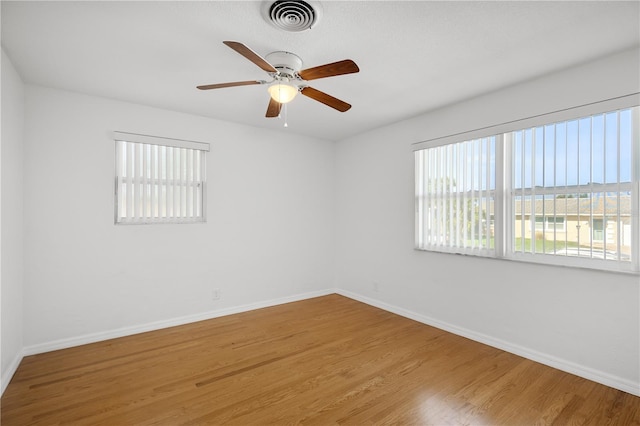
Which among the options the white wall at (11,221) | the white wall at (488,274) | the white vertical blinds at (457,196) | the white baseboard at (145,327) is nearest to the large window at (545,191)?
the white vertical blinds at (457,196)

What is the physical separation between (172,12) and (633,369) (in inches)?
162

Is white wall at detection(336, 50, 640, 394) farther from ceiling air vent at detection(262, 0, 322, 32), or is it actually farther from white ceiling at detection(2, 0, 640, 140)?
ceiling air vent at detection(262, 0, 322, 32)

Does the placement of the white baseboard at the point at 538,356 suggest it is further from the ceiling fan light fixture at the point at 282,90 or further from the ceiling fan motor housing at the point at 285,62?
the ceiling fan motor housing at the point at 285,62

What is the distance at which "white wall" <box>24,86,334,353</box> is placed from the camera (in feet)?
9.66

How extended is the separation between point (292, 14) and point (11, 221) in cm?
280

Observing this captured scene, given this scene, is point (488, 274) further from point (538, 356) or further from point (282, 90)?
point (282, 90)

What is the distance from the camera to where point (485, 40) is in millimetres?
2166

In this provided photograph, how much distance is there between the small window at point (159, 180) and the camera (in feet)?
11.0

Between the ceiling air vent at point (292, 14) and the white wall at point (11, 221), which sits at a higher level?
the ceiling air vent at point (292, 14)

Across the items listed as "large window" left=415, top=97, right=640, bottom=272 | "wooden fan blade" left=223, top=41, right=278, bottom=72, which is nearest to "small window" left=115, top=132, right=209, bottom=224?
"wooden fan blade" left=223, top=41, right=278, bottom=72

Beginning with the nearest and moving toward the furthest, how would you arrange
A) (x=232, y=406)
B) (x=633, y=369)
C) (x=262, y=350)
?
1. (x=232, y=406)
2. (x=633, y=369)
3. (x=262, y=350)

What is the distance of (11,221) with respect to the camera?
8.14 ft

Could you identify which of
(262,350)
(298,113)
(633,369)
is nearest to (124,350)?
(262,350)

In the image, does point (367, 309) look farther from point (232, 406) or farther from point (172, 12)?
point (172, 12)
